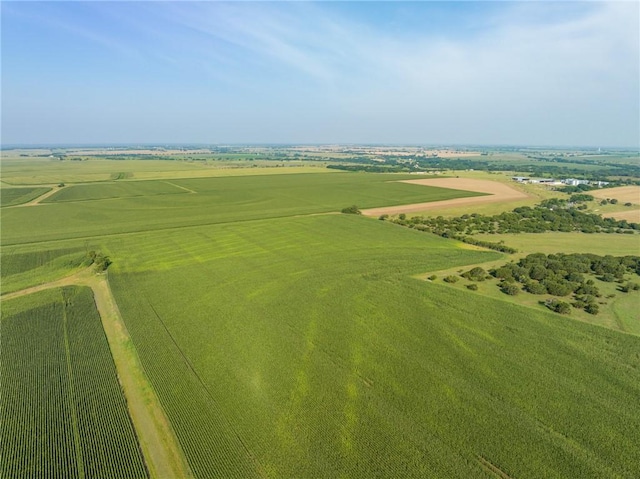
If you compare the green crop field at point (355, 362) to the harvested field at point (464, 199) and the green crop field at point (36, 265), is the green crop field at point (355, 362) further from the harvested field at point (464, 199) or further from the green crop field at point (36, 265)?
the harvested field at point (464, 199)

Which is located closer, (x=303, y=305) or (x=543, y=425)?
(x=543, y=425)

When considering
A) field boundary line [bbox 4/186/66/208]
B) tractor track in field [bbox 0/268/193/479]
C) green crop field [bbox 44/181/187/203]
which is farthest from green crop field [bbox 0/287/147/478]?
green crop field [bbox 44/181/187/203]

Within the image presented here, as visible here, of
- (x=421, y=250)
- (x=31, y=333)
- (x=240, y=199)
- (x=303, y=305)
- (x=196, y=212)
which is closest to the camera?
(x=31, y=333)

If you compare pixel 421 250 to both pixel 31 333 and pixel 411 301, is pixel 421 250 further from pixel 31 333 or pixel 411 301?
pixel 31 333

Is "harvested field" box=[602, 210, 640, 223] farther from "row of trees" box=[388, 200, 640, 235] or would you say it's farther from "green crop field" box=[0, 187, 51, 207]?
"green crop field" box=[0, 187, 51, 207]

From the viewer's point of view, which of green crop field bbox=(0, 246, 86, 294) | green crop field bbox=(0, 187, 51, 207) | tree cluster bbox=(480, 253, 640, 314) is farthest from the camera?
green crop field bbox=(0, 187, 51, 207)

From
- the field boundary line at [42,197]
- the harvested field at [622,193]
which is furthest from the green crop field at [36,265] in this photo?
the harvested field at [622,193]

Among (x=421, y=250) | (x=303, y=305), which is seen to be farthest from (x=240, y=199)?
(x=303, y=305)
